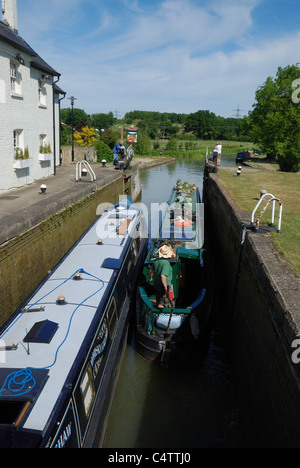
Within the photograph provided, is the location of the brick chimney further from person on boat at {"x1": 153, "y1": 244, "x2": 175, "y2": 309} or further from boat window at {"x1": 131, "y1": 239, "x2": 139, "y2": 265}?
person on boat at {"x1": 153, "y1": 244, "x2": 175, "y2": 309}

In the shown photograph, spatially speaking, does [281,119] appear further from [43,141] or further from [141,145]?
[141,145]

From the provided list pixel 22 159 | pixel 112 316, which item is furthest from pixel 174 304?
pixel 22 159

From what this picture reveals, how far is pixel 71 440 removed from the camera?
3.57m

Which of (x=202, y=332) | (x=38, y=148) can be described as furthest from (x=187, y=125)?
(x=202, y=332)

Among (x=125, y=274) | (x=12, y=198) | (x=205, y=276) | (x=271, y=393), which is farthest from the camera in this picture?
(x=12, y=198)

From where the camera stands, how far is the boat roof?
343cm

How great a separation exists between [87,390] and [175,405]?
90.0 inches

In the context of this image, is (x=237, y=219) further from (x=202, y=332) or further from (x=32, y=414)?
(x=32, y=414)

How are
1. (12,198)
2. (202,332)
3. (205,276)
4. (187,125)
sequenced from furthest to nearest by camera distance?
(187,125)
(12,198)
(205,276)
(202,332)

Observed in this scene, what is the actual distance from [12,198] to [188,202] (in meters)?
6.13

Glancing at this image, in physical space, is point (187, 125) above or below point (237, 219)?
above

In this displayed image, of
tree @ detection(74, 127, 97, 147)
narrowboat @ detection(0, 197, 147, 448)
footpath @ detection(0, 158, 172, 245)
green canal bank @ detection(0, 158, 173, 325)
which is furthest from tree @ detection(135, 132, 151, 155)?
narrowboat @ detection(0, 197, 147, 448)

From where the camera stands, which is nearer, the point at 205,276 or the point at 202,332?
the point at 202,332
